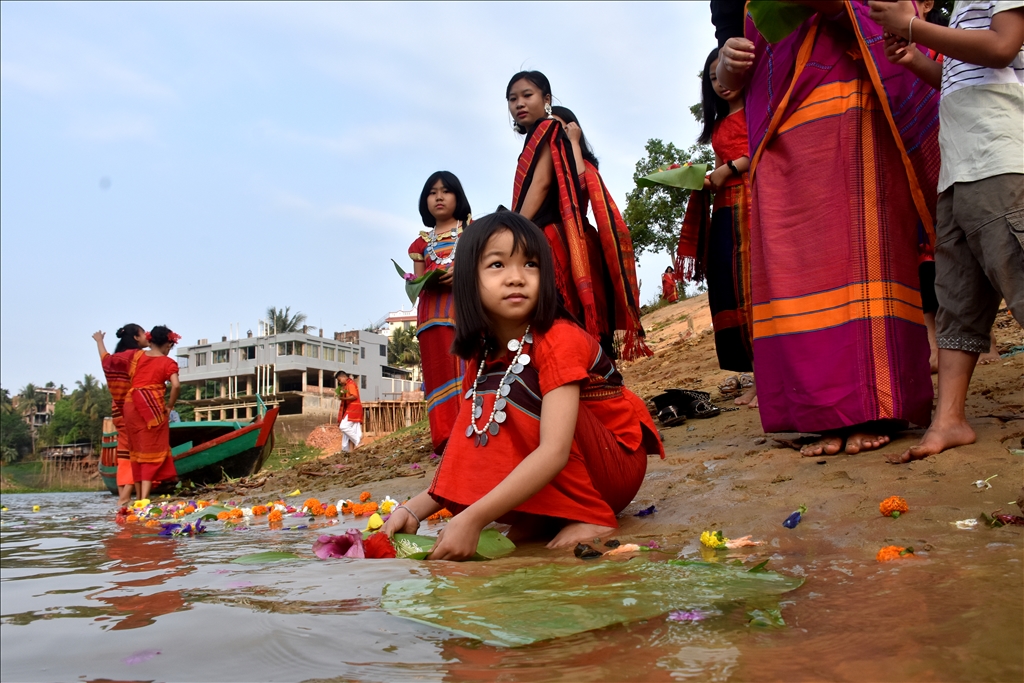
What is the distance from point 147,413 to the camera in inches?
303

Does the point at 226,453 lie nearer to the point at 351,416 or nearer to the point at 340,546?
the point at 351,416

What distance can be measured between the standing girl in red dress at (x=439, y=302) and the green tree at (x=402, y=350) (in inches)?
2219

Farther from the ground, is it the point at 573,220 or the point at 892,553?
the point at 573,220

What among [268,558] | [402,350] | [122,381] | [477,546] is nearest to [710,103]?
[477,546]

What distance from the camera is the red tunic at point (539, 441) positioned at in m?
2.23

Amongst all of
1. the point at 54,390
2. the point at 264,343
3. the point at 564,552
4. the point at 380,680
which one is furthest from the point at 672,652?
the point at 54,390

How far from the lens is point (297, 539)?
3.16m

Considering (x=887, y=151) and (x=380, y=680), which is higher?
(x=887, y=151)

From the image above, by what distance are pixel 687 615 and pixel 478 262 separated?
52.9 inches

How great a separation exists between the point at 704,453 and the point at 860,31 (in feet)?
6.05

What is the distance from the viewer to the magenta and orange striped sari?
110 inches

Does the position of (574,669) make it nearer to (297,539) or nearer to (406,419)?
(297,539)

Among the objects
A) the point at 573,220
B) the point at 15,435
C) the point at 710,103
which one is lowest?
the point at 573,220

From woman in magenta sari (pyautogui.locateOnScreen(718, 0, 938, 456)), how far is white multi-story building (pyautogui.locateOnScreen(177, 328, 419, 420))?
3899 cm
